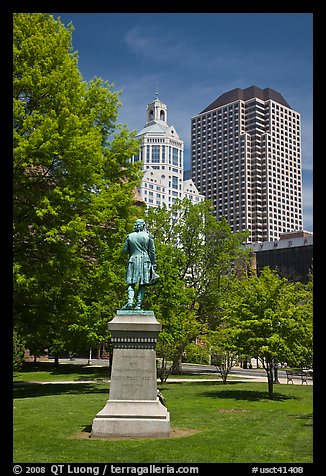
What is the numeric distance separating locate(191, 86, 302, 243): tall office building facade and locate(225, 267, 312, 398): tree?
487 ft

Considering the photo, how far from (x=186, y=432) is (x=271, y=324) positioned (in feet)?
33.2

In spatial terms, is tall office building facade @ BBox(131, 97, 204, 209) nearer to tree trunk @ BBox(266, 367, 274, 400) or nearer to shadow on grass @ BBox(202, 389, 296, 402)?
shadow on grass @ BBox(202, 389, 296, 402)

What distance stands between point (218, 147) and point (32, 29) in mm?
161812

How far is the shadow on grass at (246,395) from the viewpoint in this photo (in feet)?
75.1

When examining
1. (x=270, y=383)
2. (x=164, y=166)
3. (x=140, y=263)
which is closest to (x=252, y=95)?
Answer: (x=164, y=166)

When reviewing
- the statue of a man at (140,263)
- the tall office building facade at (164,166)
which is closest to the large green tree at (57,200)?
the statue of a man at (140,263)

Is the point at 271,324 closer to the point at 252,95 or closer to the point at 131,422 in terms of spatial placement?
the point at 131,422

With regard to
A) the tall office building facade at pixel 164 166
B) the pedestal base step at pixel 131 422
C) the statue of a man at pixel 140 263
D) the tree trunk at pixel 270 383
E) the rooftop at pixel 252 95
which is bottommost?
the tree trunk at pixel 270 383

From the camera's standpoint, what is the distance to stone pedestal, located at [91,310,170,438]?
12266 mm

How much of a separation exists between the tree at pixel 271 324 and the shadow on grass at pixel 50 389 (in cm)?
719

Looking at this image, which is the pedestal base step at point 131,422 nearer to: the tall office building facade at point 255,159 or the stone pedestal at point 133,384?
the stone pedestal at point 133,384

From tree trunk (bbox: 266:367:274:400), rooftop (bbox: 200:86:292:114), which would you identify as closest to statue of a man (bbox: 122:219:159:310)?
tree trunk (bbox: 266:367:274:400)
